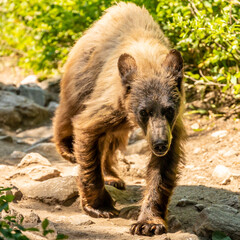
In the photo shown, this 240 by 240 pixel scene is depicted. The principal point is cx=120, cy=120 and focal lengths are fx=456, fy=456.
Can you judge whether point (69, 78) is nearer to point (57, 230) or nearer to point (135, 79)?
point (135, 79)

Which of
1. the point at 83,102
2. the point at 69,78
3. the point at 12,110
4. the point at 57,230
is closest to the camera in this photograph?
the point at 57,230

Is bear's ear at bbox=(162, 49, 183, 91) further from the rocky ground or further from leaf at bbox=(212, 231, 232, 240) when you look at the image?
leaf at bbox=(212, 231, 232, 240)

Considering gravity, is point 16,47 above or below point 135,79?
below

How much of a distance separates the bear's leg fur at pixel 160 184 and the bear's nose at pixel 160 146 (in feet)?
2.04

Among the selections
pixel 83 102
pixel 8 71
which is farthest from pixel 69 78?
pixel 8 71

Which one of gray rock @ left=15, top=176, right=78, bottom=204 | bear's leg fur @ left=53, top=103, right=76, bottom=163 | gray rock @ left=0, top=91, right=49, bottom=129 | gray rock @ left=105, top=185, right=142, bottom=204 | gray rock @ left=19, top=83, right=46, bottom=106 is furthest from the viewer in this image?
gray rock @ left=19, top=83, right=46, bottom=106

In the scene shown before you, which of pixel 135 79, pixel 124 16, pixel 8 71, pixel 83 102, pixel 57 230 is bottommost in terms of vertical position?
pixel 8 71

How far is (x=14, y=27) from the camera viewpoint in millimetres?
12492

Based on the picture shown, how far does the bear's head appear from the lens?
4379mm

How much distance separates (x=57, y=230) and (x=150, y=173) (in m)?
1.25

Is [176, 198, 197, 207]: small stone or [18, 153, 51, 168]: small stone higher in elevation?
[176, 198, 197, 207]: small stone

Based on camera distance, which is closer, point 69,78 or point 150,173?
point 150,173

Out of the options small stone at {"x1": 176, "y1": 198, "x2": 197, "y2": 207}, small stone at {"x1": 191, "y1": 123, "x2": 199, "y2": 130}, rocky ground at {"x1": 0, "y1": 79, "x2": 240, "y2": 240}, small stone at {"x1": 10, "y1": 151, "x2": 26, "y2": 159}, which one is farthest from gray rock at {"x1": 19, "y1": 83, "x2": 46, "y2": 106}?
small stone at {"x1": 176, "y1": 198, "x2": 197, "y2": 207}

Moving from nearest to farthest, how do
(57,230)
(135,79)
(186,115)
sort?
(57,230) < (135,79) < (186,115)
